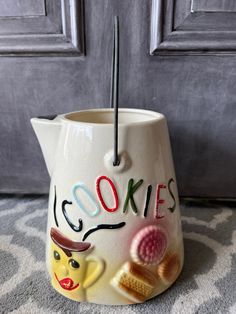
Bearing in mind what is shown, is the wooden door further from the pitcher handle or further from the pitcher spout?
the pitcher handle

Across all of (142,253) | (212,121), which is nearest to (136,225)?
(142,253)

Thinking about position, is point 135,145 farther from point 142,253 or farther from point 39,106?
point 39,106

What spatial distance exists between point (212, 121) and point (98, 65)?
203 mm

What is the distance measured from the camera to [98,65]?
0.47 metres

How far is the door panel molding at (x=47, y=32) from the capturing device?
449mm

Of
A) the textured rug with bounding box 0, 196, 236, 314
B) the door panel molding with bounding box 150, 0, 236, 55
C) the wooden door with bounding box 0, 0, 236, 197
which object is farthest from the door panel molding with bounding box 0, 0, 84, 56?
the textured rug with bounding box 0, 196, 236, 314

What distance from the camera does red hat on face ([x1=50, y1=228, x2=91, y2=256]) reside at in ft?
0.99

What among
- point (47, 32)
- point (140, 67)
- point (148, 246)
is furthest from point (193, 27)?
point (148, 246)

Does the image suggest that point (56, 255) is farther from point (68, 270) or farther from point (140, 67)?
point (140, 67)

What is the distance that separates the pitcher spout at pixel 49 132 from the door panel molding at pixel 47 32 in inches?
6.7

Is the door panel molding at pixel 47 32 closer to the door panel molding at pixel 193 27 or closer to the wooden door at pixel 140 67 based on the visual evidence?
the wooden door at pixel 140 67

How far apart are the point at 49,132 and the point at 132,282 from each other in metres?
0.18

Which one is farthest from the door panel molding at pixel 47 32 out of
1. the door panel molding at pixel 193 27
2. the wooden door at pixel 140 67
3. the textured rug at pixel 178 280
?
the textured rug at pixel 178 280

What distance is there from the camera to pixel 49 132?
336 millimetres
